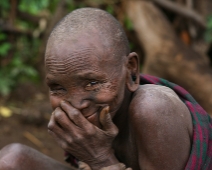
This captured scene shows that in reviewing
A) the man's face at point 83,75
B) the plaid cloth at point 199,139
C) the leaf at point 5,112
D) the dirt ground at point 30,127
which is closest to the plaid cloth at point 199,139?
the plaid cloth at point 199,139

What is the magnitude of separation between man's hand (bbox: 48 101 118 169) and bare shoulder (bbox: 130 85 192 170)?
0.45 ft

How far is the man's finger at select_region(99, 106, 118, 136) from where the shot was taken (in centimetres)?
225

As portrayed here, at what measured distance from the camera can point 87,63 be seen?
7.34 feet

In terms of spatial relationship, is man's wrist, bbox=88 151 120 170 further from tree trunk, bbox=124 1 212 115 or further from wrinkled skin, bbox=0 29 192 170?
tree trunk, bbox=124 1 212 115

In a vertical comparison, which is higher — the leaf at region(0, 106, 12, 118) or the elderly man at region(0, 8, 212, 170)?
the elderly man at region(0, 8, 212, 170)

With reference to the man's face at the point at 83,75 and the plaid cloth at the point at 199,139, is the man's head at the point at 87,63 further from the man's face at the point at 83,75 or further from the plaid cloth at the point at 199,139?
the plaid cloth at the point at 199,139

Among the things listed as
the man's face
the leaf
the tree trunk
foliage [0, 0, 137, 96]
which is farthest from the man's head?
foliage [0, 0, 137, 96]

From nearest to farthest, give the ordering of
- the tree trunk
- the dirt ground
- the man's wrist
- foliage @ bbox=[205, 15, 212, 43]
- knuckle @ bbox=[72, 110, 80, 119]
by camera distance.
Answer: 1. knuckle @ bbox=[72, 110, 80, 119]
2. the man's wrist
3. the dirt ground
4. the tree trunk
5. foliage @ bbox=[205, 15, 212, 43]

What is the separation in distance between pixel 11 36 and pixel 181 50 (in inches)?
94.4

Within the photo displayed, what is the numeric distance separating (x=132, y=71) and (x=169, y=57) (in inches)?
130

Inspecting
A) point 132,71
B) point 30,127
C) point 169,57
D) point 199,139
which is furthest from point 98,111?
point 169,57

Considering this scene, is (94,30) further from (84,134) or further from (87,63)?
(84,134)

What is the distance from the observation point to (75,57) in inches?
88.0

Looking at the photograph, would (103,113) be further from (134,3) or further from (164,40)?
(134,3)
